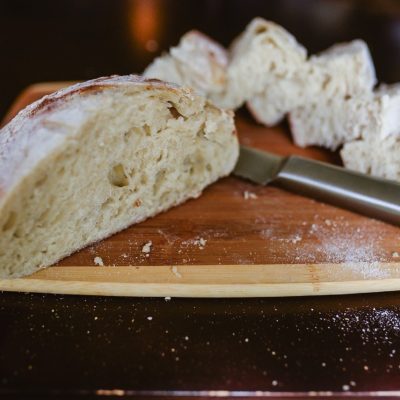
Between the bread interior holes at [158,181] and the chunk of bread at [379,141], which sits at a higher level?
the chunk of bread at [379,141]

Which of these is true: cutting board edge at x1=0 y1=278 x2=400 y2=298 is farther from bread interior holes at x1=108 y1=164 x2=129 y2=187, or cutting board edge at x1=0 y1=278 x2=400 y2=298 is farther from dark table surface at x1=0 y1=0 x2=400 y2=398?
bread interior holes at x1=108 y1=164 x2=129 y2=187

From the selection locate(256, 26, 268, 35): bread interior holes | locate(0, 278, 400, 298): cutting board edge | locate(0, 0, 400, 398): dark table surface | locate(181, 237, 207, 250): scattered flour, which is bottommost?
locate(0, 0, 400, 398): dark table surface

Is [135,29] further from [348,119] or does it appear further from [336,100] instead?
[348,119]

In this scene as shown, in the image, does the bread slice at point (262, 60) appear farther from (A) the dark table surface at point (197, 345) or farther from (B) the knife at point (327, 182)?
(A) the dark table surface at point (197, 345)

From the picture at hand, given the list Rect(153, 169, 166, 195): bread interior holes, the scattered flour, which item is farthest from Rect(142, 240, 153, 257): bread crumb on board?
Rect(153, 169, 166, 195): bread interior holes

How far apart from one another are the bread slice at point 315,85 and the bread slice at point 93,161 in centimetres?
65

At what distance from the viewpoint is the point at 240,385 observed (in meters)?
1.45

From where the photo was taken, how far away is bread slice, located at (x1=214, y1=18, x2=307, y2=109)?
8.48 ft


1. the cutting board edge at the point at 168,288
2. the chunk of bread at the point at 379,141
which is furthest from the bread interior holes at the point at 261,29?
the cutting board edge at the point at 168,288

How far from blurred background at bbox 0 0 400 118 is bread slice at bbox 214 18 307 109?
48.1 inches

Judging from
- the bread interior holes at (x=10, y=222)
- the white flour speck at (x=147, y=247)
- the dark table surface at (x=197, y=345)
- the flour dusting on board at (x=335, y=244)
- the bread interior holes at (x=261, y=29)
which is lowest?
the dark table surface at (x=197, y=345)

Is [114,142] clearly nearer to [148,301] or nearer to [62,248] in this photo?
[62,248]

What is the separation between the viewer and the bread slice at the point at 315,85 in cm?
248

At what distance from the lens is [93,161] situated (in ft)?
5.82
